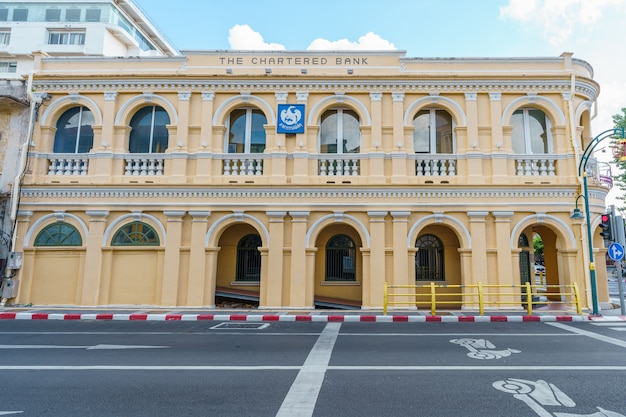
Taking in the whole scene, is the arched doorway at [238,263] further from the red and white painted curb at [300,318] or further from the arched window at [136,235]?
the red and white painted curb at [300,318]

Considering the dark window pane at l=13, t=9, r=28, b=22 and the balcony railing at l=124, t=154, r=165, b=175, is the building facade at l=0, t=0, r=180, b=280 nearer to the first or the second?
the dark window pane at l=13, t=9, r=28, b=22

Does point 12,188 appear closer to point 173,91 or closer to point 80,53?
point 173,91

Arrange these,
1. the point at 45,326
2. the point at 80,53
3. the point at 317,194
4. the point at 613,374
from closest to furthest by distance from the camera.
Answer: the point at 613,374
the point at 45,326
the point at 317,194
the point at 80,53

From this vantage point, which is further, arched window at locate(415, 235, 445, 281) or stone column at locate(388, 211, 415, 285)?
arched window at locate(415, 235, 445, 281)

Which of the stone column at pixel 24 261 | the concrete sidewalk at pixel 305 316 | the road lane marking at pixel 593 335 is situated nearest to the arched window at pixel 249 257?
the concrete sidewalk at pixel 305 316

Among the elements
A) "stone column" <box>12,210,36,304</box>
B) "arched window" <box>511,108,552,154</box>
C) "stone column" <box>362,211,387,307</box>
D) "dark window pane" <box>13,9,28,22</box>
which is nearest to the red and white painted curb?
"stone column" <box>362,211,387,307</box>

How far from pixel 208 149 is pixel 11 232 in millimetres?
7762

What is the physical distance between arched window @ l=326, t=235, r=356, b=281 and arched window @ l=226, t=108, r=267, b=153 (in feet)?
15.5

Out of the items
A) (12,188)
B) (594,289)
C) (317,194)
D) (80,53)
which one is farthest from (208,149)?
(80,53)

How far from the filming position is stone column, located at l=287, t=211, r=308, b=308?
13.6m

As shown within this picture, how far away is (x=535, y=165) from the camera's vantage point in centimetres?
1447

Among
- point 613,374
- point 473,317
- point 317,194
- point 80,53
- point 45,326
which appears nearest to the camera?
point 613,374

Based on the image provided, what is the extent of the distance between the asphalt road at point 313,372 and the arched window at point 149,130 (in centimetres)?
754

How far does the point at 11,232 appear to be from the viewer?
14.1 meters
